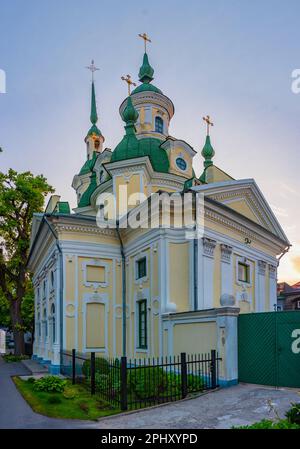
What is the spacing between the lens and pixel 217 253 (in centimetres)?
1588

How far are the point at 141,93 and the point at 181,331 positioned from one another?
17.6m

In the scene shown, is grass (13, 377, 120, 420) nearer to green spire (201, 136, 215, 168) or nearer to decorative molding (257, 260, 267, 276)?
decorative molding (257, 260, 267, 276)

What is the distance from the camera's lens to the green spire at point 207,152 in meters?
25.9

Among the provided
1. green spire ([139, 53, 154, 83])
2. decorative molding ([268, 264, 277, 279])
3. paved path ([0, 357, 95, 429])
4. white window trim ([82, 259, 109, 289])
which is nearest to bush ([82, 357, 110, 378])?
paved path ([0, 357, 95, 429])

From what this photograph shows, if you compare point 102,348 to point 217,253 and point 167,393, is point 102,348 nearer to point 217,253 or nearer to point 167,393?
point 217,253

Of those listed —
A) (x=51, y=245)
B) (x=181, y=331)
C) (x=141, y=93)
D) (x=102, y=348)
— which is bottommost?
(x=102, y=348)

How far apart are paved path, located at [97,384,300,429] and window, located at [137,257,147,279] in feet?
24.1

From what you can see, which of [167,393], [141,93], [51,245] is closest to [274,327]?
[167,393]

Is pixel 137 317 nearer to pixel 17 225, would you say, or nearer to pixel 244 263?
pixel 244 263

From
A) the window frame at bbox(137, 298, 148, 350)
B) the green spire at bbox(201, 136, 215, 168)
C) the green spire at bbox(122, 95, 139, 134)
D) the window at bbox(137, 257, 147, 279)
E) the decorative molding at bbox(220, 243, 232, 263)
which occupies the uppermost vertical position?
the green spire at bbox(122, 95, 139, 134)

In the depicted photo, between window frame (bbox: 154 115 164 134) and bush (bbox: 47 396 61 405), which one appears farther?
window frame (bbox: 154 115 164 134)

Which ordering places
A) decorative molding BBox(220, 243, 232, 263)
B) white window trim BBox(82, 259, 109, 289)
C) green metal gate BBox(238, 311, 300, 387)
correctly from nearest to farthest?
green metal gate BBox(238, 311, 300, 387)
decorative molding BBox(220, 243, 232, 263)
white window trim BBox(82, 259, 109, 289)

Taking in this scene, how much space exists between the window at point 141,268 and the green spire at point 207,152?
10.9 metres

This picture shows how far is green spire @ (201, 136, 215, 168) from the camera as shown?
85.0 ft
